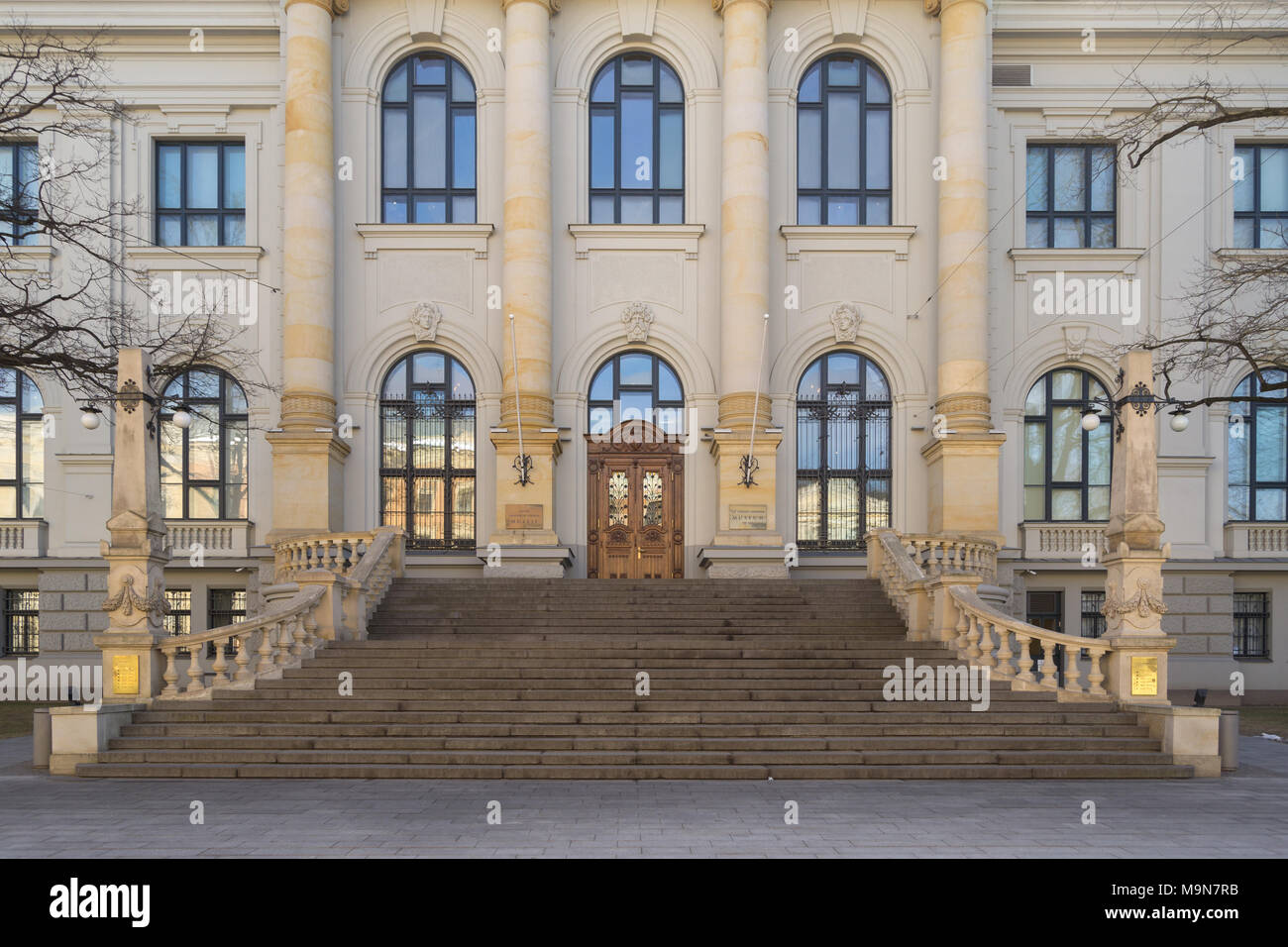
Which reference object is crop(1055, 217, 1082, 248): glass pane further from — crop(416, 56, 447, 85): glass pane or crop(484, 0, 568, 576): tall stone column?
crop(416, 56, 447, 85): glass pane

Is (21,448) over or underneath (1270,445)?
underneath

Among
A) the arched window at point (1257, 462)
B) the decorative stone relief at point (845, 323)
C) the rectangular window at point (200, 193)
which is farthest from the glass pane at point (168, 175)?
the arched window at point (1257, 462)

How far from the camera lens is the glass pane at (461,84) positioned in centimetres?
2612

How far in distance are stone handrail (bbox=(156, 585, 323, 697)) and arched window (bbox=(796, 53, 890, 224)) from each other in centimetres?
1581

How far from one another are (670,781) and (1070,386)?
17.9m

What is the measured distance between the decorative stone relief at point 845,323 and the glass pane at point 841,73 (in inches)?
228

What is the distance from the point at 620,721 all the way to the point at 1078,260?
1847 centimetres

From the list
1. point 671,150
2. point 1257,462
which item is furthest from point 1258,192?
point 671,150

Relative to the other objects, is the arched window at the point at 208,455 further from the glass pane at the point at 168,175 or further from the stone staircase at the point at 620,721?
the stone staircase at the point at 620,721

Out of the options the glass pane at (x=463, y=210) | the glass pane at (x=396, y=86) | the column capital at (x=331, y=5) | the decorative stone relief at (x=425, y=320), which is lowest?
the decorative stone relief at (x=425, y=320)

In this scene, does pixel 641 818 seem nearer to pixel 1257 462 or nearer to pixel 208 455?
pixel 208 455

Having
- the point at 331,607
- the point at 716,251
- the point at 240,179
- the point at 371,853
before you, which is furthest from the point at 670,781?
the point at 240,179

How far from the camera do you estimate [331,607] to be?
674 inches

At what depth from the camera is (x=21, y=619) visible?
82.8ft
